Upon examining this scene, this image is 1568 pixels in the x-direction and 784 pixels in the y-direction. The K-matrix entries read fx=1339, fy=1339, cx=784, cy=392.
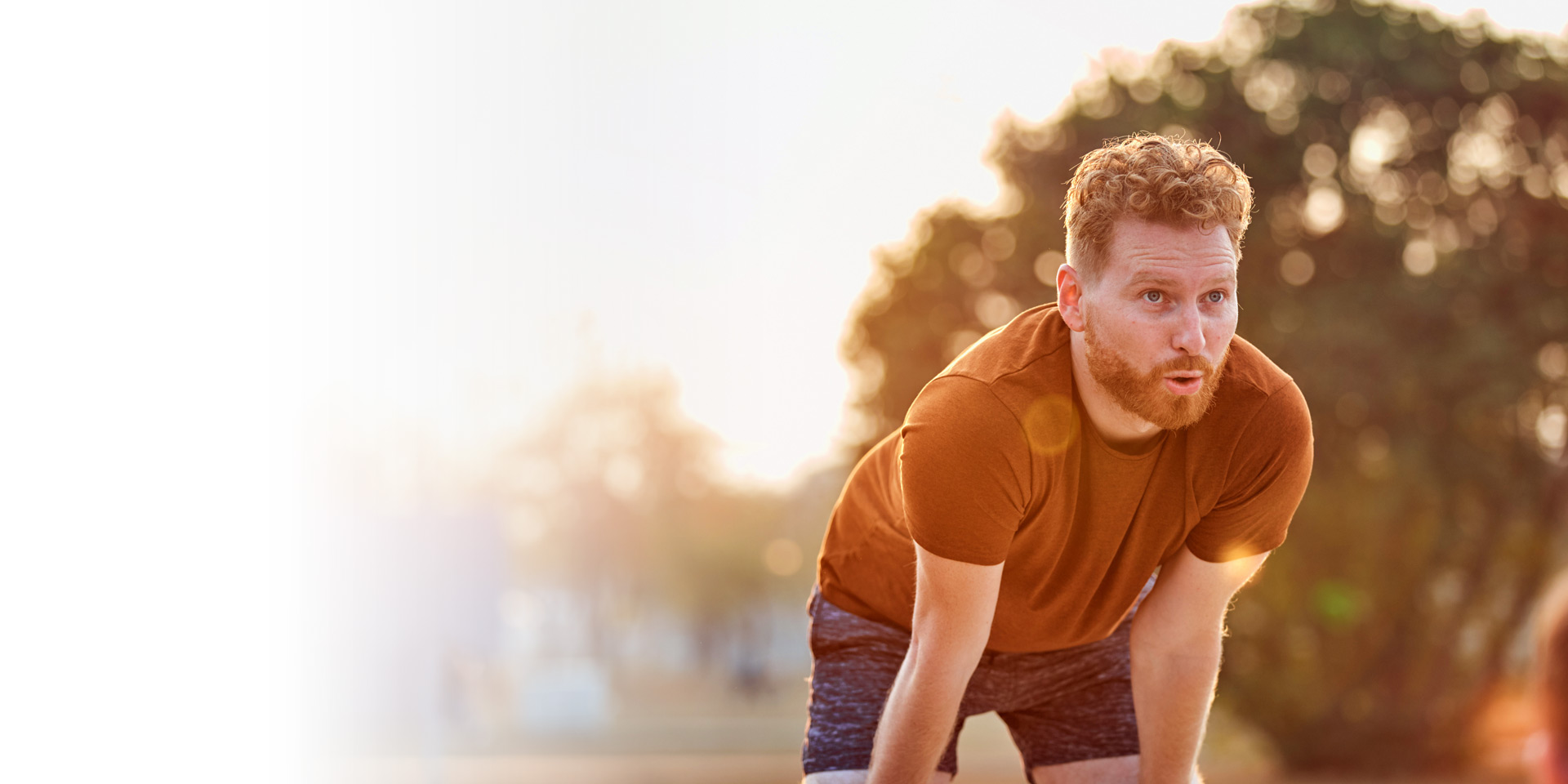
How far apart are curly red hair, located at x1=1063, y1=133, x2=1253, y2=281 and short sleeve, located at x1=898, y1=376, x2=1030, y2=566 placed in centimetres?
46

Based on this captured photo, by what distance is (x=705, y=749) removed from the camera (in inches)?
1130

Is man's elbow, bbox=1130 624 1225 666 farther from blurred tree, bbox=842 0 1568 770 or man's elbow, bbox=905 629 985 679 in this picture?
blurred tree, bbox=842 0 1568 770

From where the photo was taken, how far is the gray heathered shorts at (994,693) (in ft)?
13.8

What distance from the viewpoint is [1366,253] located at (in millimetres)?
14172

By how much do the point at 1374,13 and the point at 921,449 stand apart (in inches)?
523

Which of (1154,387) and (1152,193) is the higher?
(1152,193)

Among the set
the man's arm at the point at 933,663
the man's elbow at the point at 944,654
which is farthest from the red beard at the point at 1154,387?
the man's elbow at the point at 944,654

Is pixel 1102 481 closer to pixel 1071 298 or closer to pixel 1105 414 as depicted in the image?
pixel 1105 414

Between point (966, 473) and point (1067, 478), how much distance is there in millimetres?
365

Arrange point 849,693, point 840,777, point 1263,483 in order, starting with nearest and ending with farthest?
point 1263,483 < point 840,777 < point 849,693

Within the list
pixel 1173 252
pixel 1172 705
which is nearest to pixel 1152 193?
pixel 1173 252

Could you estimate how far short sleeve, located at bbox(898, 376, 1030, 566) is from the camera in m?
3.22

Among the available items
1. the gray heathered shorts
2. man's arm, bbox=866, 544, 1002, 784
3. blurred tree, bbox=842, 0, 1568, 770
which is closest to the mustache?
man's arm, bbox=866, 544, 1002, 784

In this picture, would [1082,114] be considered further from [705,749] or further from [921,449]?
[705,749]
